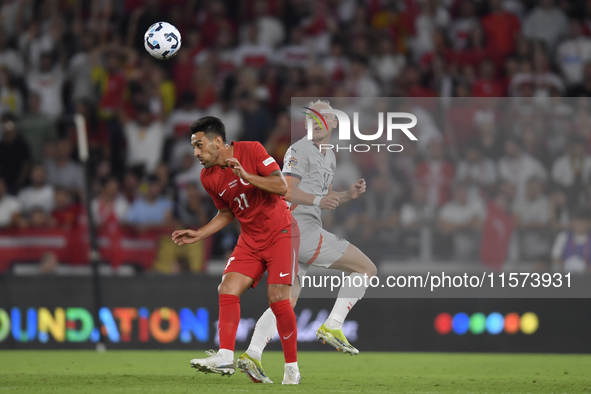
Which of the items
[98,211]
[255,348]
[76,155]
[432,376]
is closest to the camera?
[255,348]

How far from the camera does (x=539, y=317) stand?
10719 mm

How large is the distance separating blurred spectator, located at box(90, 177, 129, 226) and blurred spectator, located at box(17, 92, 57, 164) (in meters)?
1.31

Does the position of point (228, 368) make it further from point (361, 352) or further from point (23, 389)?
point (361, 352)

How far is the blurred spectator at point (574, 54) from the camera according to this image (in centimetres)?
1322

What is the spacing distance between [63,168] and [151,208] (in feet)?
6.46

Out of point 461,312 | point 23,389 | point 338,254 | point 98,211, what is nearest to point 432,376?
point 338,254

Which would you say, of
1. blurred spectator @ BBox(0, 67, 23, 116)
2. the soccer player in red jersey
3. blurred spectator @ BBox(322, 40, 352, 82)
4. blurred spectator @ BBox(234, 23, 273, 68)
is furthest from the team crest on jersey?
blurred spectator @ BBox(0, 67, 23, 116)

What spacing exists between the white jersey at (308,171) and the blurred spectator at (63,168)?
19.0 feet

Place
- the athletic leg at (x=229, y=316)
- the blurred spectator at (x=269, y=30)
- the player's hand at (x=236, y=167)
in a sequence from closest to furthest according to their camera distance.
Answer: the player's hand at (x=236, y=167)
the athletic leg at (x=229, y=316)
the blurred spectator at (x=269, y=30)

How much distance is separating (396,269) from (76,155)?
5.62 m

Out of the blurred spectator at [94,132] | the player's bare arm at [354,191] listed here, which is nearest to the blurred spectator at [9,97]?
the blurred spectator at [94,132]

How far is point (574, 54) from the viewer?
525 inches

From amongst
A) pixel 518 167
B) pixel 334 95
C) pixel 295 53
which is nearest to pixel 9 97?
pixel 295 53

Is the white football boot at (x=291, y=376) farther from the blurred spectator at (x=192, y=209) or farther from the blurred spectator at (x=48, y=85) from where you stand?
the blurred spectator at (x=48, y=85)
